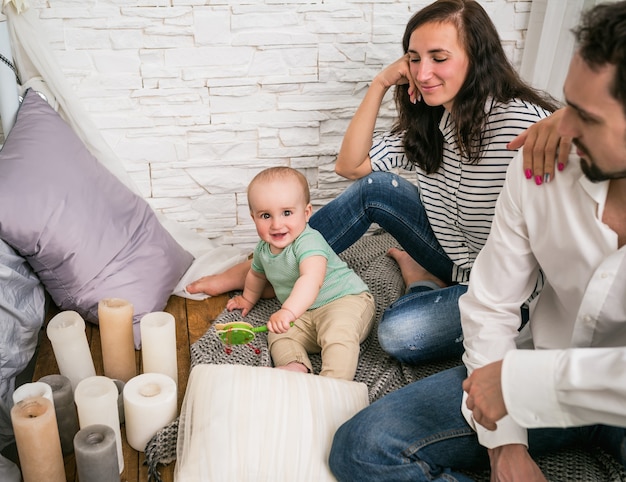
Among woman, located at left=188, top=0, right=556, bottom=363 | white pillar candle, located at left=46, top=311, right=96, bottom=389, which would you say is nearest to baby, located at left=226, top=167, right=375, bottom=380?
woman, located at left=188, top=0, right=556, bottom=363

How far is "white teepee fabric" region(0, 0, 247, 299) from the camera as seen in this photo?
1.90m

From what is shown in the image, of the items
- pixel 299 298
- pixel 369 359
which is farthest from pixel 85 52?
pixel 369 359

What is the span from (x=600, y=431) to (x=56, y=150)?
4.86ft

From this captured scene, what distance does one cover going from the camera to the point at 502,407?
1.08 m

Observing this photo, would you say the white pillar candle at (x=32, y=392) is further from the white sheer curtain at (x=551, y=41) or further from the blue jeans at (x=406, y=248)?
the white sheer curtain at (x=551, y=41)

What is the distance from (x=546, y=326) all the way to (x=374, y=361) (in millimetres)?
565

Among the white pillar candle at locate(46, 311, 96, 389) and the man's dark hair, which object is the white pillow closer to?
the white pillar candle at locate(46, 311, 96, 389)

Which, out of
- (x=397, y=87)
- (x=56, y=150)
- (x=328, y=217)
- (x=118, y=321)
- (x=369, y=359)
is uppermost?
(x=397, y=87)

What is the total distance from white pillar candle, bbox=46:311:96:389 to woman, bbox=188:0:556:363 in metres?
0.69

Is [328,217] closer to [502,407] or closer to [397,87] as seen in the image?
[397,87]

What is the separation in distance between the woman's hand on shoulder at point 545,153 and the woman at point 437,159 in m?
0.30

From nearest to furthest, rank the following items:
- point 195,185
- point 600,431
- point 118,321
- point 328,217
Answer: point 600,431 → point 118,321 → point 328,217 → point 195,185

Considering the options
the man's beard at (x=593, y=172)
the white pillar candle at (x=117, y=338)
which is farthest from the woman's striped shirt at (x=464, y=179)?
the white pillar candle at (x=117, y=338)

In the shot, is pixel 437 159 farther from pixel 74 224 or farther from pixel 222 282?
pixel 74 224
